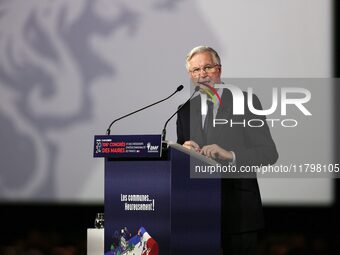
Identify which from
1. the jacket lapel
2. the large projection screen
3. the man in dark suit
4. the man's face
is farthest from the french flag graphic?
the large projection screen

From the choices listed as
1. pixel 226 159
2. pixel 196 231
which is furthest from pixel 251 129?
pixel 196 231

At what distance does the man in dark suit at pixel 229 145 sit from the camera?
3354 millimetres

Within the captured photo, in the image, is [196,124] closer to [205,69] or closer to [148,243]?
[205,69]

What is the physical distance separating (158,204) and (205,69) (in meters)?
1.01

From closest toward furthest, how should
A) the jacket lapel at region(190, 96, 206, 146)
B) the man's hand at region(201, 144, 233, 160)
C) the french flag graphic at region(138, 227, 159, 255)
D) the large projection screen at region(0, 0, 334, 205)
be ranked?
the french flag graphic at region(138, 227, 159, 255), the man's hand at region(201, 144, 233, 160), the jacket lapel at region(190, 96, 206, 146), the large projection screen at region(0, 0, 334, 205)

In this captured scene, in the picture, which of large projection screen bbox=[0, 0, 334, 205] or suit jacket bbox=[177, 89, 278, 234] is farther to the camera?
large projection screen bbox=[0, 0, 334, 205]

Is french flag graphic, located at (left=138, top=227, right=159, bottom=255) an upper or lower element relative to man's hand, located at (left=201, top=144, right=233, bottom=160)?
lower

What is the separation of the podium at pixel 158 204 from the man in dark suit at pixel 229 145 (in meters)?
0.25

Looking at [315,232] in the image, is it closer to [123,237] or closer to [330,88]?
[330,88]

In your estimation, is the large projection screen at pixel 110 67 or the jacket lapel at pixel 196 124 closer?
the jacket lapel at pixel 196 124

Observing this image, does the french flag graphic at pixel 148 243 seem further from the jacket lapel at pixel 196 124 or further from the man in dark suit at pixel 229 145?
the jacket lapel at pixel 196 124

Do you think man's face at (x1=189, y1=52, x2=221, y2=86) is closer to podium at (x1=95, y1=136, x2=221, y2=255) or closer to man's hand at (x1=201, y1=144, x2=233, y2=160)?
man's hand at (x1=201, y1=144, x2=233, y2=160)

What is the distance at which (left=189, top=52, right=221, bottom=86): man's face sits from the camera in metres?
3.71

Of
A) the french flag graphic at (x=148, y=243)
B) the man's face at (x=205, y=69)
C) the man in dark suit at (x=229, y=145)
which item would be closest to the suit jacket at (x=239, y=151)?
the man in dark suit at (x=229, y=145)
